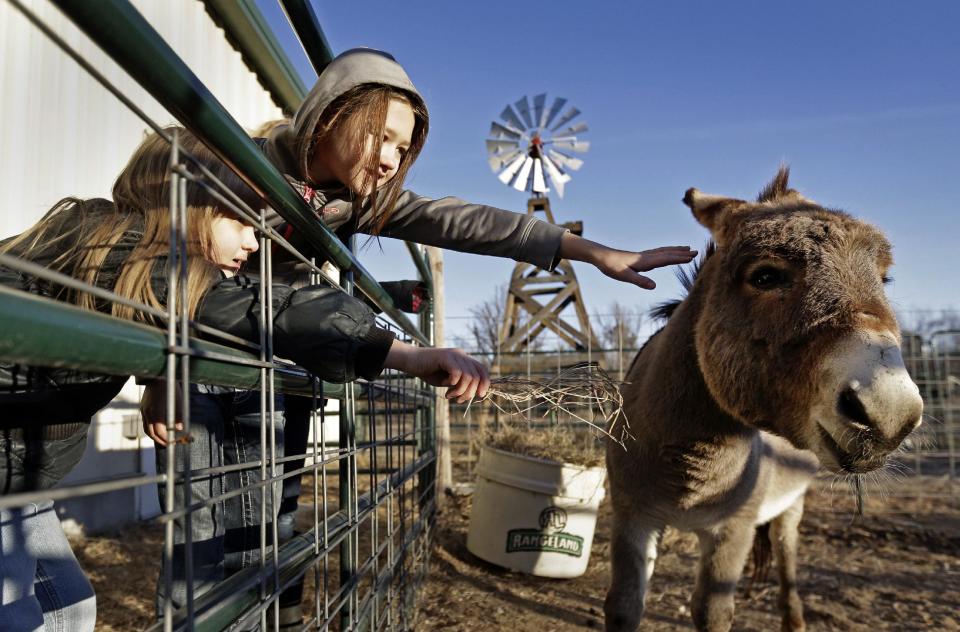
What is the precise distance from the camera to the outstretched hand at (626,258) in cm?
196

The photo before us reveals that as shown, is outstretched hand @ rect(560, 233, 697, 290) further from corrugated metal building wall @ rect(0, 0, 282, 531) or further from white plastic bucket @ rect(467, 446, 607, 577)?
corrugated metal building wall @ rect(0, 0, 282, 531)

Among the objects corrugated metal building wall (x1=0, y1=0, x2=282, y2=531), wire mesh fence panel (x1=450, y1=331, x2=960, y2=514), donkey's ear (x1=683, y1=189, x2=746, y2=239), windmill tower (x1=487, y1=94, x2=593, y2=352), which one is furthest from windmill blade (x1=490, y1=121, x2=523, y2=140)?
donkey's ear (x1=683, y1=189, x2=746, y2=239)

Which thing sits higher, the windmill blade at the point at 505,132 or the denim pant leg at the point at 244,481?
the windmill blade at the point at 505,132

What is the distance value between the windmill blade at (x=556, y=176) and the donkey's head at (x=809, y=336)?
13295mm

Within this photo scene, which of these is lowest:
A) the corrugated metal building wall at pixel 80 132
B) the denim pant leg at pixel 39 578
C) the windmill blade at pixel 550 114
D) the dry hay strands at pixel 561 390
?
the denim pant leg at pixel 39 578

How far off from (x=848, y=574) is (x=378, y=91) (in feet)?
15.9

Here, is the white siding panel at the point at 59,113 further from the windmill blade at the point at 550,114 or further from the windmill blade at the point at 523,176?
the windmill blade at the point at 550,114

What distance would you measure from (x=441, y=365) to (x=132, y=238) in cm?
53

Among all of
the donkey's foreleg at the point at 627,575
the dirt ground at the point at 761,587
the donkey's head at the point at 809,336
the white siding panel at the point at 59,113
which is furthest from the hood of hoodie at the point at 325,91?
the dirt ground at the point at 761,587

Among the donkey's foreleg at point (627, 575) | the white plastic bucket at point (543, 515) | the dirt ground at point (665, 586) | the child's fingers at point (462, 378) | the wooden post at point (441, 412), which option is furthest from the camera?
the wooden post at point (441, 412)

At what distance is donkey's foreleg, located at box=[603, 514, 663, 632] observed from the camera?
2.84m

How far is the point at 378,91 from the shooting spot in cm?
A: 147

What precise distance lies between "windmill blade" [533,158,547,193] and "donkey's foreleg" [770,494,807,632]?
11.7 metres

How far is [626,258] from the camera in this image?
6.45 feet
